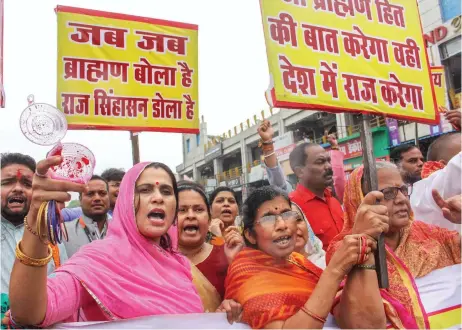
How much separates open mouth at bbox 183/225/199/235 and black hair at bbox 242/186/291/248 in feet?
1.60

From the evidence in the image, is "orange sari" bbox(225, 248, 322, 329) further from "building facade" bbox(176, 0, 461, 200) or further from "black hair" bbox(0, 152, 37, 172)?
"black hair" bbox(0, 152, 37, 172)

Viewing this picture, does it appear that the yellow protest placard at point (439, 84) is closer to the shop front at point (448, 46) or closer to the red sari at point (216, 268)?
the red sari at point (216, 268)

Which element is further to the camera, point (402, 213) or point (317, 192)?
point (317, 192)

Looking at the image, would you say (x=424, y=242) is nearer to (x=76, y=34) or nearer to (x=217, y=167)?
(x=76, y=34)

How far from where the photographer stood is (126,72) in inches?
133

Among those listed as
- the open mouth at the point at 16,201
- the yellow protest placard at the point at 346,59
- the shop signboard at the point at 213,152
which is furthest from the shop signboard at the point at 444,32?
the shop signboard at the point at 213,152

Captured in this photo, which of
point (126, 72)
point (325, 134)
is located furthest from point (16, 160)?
point (325, 134)

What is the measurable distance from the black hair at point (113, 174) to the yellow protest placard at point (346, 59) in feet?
7.45

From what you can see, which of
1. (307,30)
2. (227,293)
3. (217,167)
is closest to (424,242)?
(227,293)

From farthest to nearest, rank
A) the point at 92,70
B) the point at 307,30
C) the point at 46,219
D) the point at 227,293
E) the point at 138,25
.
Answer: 1. the point at 138,25
2. the point at 92,70
3. the point at 307,30
4. the point at 227,293
5. the point at 46,219

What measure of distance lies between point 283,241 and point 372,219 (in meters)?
0.41

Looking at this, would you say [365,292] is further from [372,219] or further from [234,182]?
[234,182]

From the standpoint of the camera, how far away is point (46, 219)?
132 centimetres

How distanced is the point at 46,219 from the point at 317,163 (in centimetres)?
265
